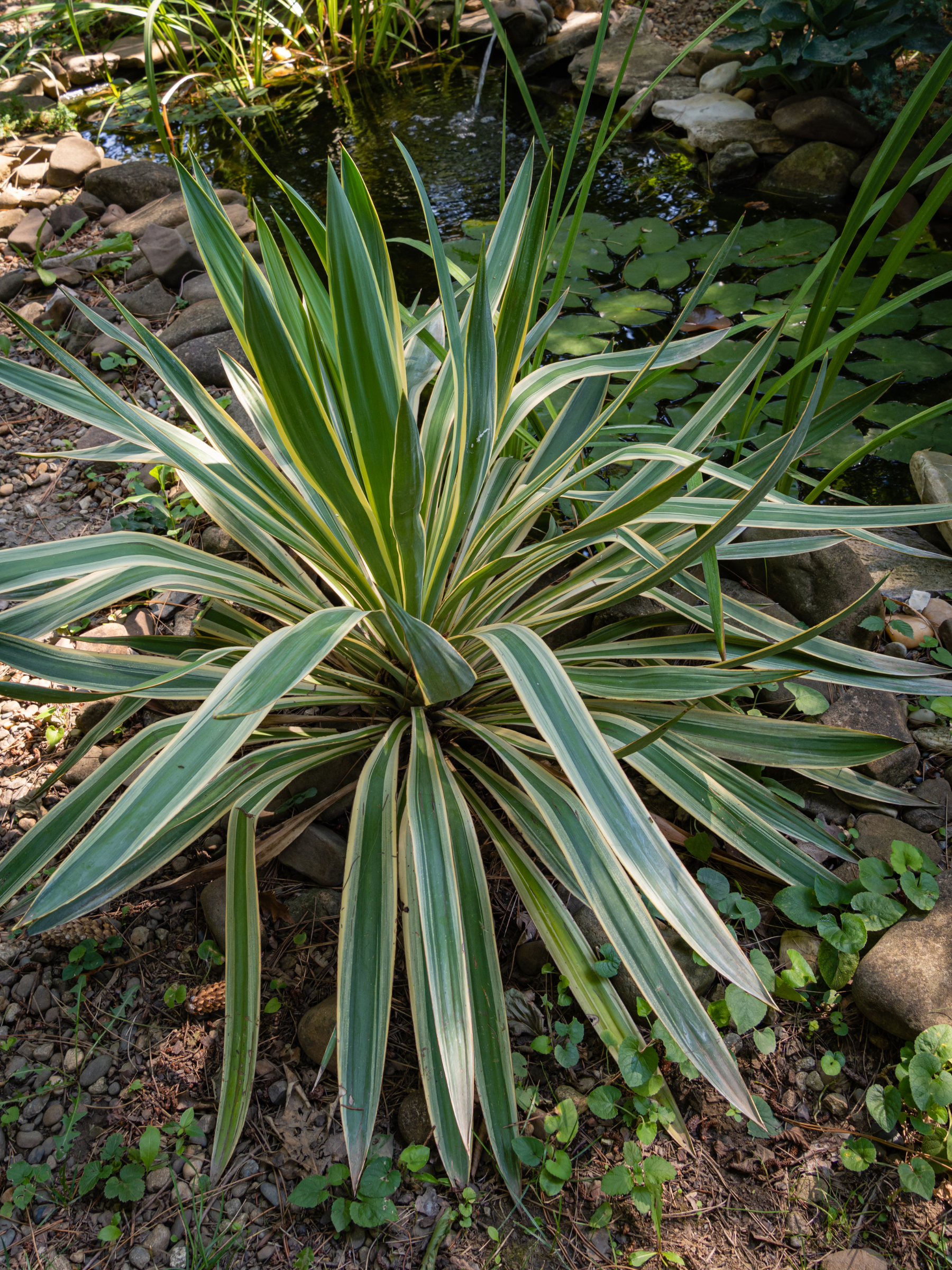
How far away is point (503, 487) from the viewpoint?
138 centimetres

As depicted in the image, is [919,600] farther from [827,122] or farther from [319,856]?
[827,122]

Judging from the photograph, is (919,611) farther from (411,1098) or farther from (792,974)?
(411,1098)

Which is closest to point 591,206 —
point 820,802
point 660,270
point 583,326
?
point 660,270

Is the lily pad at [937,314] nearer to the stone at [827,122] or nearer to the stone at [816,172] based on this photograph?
the stone at [816,172]

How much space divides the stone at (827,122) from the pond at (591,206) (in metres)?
0.36

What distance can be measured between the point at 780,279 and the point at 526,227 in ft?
5.17

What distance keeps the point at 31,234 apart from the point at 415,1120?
3017 millimetres

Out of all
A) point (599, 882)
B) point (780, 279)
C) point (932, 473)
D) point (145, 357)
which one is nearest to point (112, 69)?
point (780, 279)

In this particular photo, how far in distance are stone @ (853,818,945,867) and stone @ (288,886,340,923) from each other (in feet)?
2.69

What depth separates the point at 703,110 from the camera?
11.6 ft

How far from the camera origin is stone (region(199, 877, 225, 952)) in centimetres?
116

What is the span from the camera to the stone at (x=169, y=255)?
251 cm

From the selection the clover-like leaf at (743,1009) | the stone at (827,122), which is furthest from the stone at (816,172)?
the clover-like leaf at (743,1009)

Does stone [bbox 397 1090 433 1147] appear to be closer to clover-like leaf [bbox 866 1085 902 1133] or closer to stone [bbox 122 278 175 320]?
clover-like leaf [bbox 866 1085 902 1133]
